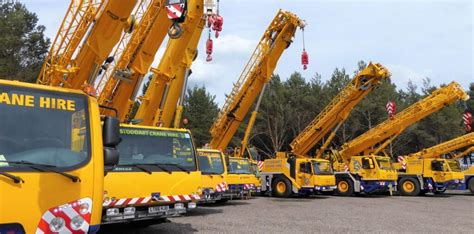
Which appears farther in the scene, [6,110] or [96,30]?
[96,30]

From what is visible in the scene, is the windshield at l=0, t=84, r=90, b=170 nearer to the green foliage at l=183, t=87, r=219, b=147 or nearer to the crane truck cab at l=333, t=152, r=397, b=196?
the crane truck cab at l=333, t=152, r=397, b=196

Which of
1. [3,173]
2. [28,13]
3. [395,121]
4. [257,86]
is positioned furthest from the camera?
[28,13]

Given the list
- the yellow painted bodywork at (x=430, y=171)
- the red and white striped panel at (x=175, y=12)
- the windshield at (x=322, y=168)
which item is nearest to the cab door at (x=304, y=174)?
the windshield at (x=322, y=168)

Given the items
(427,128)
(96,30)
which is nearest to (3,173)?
(96,30)

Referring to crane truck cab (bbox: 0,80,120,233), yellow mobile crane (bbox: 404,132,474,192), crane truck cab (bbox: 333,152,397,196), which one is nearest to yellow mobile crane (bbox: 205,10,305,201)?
crane truck cab (bbox: 333,152,397,196)

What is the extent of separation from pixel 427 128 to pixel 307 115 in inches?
516

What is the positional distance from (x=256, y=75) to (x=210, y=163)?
278 inches

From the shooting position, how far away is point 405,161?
75.2 ft

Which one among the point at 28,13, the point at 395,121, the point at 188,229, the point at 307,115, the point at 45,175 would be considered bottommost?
the point at 188,229

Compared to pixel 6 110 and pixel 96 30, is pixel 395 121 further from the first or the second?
pixel 6 110

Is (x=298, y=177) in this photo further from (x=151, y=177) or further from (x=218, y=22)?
(x=151, y=177)

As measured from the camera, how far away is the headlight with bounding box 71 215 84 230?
158 inches

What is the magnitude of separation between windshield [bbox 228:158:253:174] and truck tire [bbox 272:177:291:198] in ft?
10.8

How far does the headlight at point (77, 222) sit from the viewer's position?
158 inches
